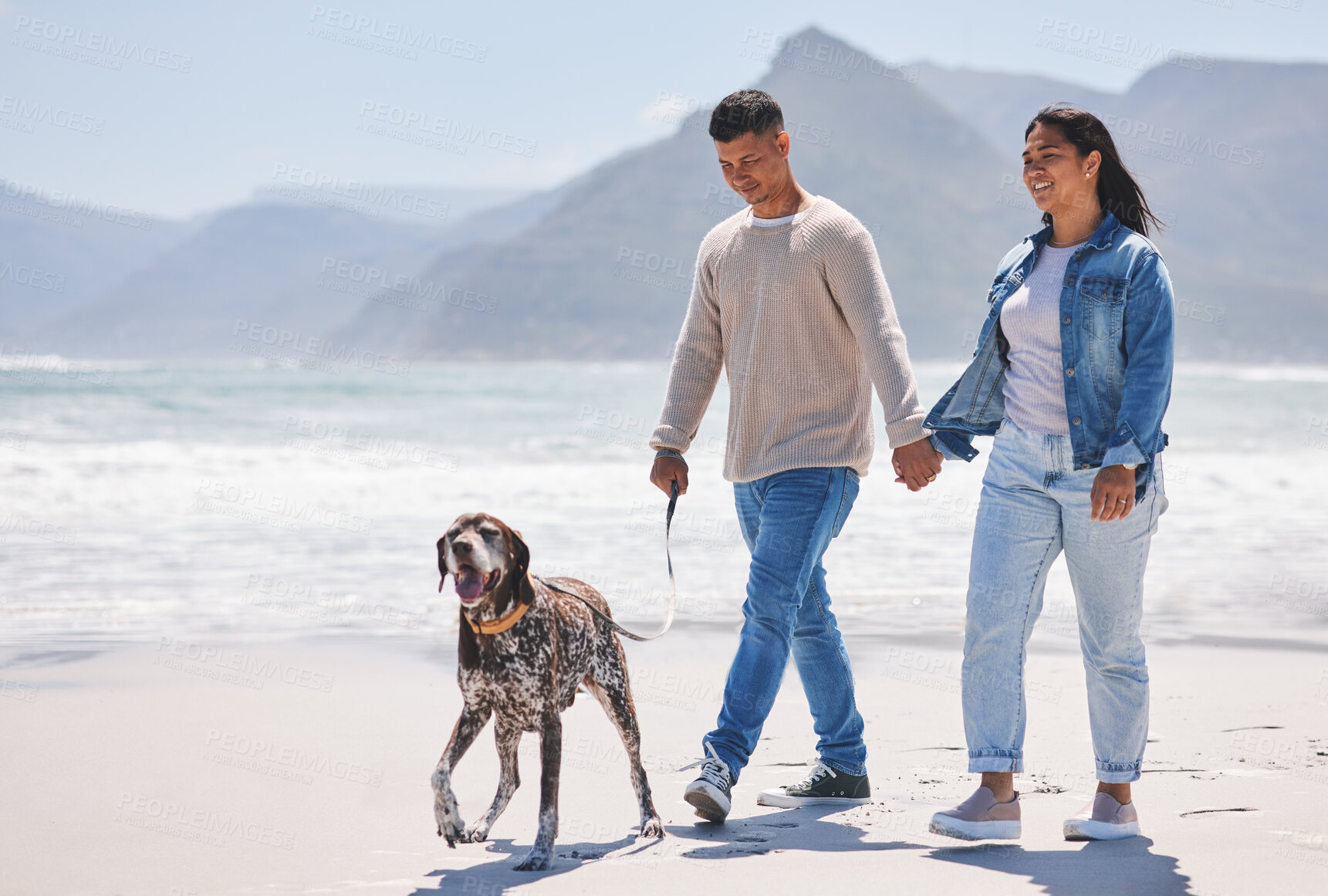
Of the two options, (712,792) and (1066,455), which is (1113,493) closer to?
(1066,455)

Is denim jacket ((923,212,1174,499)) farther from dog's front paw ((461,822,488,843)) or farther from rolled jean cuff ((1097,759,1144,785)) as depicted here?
dog's front paw ((461,822,488,843))

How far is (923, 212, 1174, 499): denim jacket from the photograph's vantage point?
2.89 m

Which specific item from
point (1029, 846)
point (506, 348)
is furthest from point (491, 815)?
point (506, 348)

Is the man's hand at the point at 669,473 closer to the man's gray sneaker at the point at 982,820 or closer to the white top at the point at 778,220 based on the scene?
the white top at the point at 778,220

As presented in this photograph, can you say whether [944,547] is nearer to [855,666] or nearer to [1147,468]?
[855,666]

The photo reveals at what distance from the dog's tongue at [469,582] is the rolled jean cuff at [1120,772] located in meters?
1.84

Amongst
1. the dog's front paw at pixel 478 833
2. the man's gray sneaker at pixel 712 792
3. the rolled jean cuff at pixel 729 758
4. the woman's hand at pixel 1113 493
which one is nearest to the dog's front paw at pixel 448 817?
the dog's front paw at pixel 478 833

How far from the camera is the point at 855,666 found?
5648 millimetres

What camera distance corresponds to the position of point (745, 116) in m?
3.45

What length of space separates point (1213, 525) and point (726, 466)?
837 cm

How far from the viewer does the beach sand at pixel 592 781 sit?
9.62 ft

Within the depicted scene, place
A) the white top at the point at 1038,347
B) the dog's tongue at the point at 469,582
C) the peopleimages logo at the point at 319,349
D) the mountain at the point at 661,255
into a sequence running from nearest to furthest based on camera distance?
the dog's tongue at the point at 469,582
the white top at the point at 1038,347
the peopleimages logo at the point at 319,349
the mountain at the point at 661,255

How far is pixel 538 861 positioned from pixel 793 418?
150 centimetres

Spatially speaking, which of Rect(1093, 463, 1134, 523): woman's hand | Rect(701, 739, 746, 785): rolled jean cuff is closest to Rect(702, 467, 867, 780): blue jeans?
Rect(701, 739, 746, 785): rolled jean cuff
